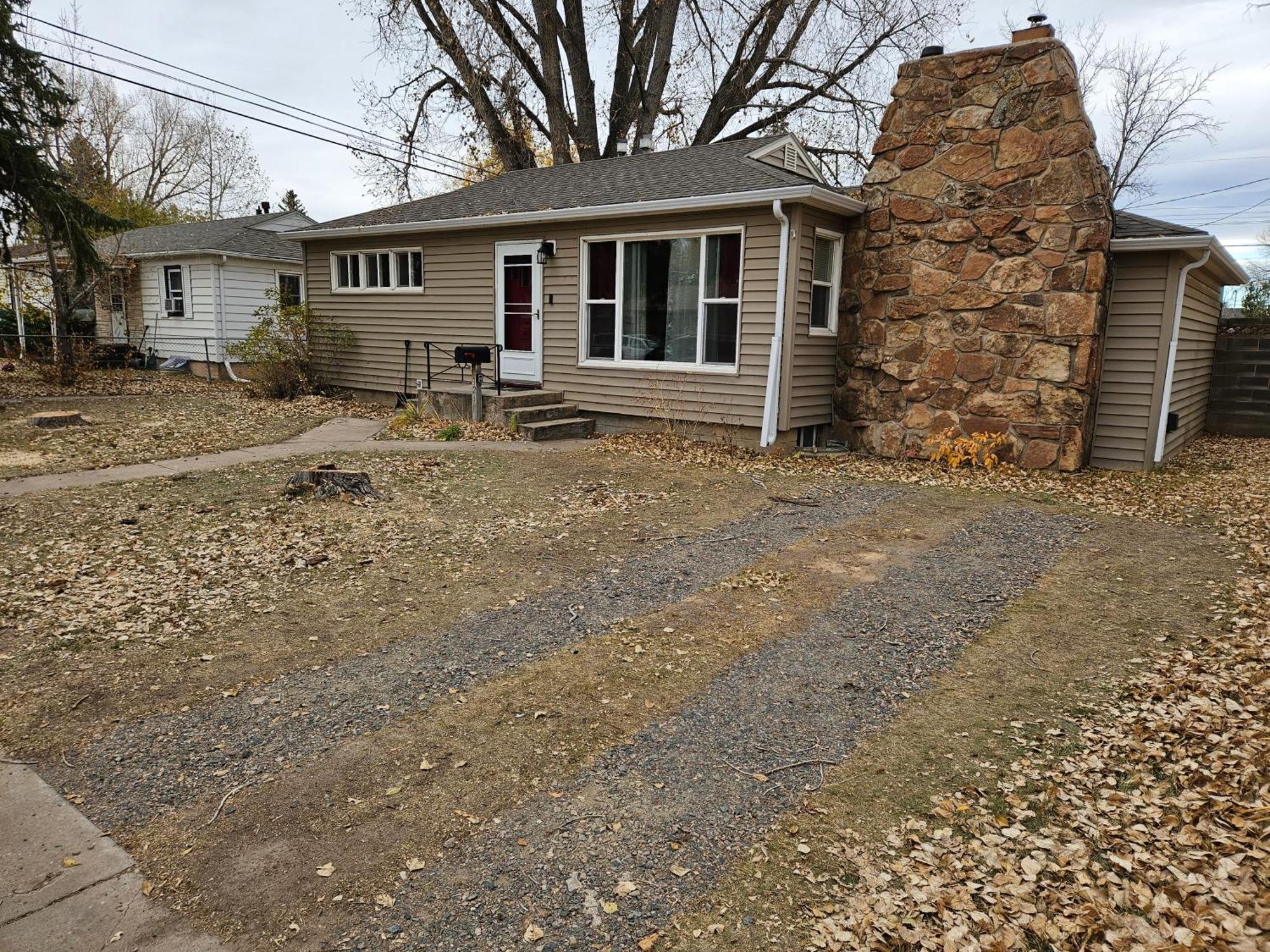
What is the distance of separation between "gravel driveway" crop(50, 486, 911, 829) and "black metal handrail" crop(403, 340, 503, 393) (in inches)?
289

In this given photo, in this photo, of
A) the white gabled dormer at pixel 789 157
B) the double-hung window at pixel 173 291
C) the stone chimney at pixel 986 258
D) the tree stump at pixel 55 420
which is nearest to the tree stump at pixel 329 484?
the tree stump at pixel 55 420

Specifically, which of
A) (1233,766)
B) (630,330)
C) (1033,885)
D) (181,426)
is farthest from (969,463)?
(181,426)

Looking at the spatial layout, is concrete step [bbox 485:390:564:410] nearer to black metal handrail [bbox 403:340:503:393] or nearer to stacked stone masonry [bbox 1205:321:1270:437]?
black metal handrail [bbox 403:340:503:393]

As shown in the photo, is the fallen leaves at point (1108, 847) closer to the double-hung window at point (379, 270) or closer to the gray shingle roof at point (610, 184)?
the gray shingle roof at point (610, 184)

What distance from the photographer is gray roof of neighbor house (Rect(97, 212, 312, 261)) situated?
19.5m

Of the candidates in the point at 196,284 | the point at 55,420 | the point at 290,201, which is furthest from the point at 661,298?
the point at 290,201

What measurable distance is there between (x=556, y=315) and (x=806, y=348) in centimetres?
386

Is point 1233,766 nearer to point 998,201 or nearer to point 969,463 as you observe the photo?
point 969,463

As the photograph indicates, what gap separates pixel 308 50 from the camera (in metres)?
20.5

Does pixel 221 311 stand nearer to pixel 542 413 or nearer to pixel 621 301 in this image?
pixel 542 413

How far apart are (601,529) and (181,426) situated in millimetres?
8056

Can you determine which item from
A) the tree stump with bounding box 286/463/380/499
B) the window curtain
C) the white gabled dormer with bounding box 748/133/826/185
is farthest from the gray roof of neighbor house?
the tree stump with bounding box 286/463/380/499

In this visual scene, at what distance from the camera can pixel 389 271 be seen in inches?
545

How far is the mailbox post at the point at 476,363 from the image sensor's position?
10789 mm
